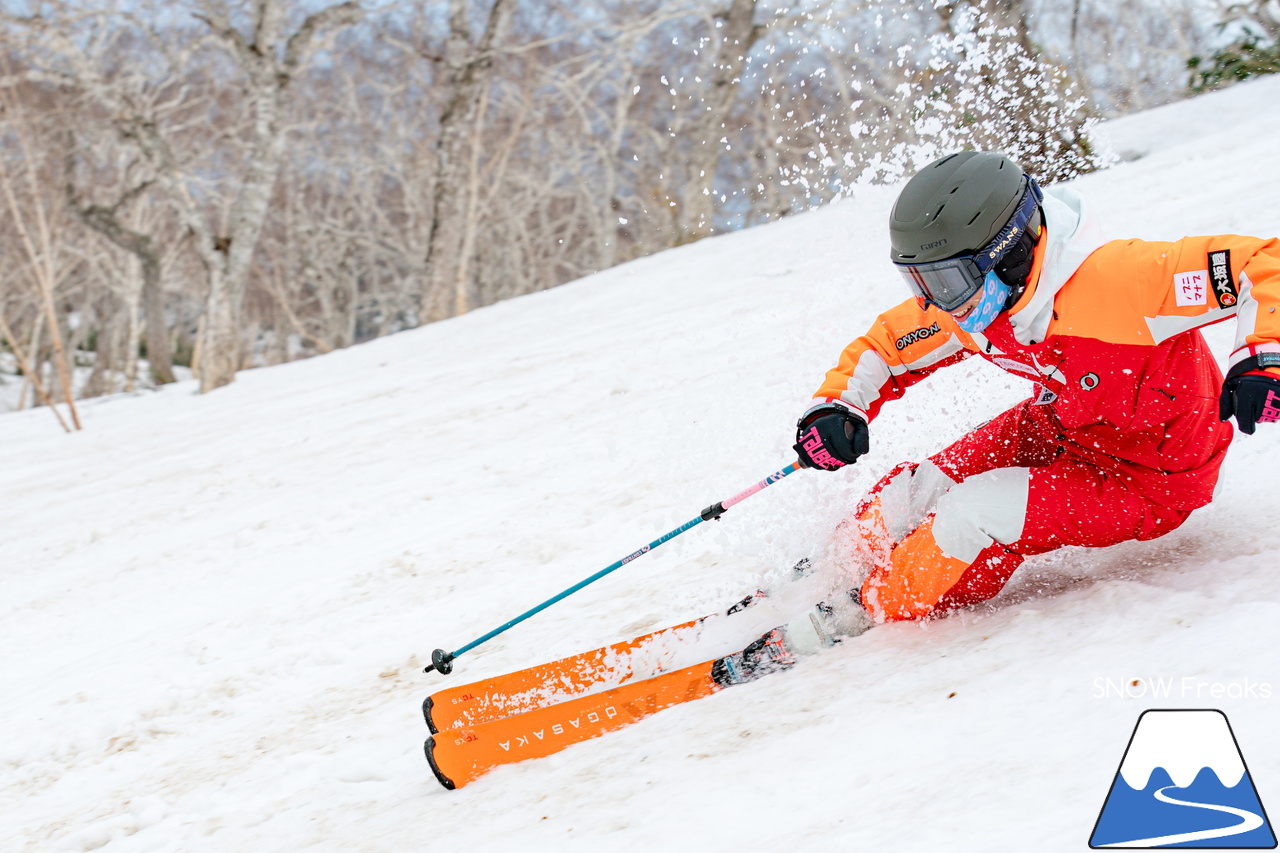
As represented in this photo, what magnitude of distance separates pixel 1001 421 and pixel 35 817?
322cm

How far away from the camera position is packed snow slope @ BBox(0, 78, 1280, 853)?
77.5 inches

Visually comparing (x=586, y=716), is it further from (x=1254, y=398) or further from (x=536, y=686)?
(x=1254, y=398)

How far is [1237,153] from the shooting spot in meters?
7.99

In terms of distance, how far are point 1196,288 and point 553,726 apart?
6.45ft

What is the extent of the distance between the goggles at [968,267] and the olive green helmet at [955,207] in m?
0.02

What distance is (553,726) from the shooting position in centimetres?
266

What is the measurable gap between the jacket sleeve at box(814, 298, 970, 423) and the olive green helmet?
1.42 feet

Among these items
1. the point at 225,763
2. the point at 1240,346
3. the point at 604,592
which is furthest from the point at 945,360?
the point at 225,763

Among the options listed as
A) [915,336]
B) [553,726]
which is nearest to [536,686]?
[553,726]

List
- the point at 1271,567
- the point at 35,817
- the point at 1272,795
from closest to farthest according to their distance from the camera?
1. the point at 1272,795
2. the point at 1271,567
3. the point at 35,817

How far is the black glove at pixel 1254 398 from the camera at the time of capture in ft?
6.77

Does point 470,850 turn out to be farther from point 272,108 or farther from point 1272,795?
point 272,108

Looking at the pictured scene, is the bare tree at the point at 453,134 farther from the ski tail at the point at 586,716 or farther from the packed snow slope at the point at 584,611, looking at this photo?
the ski tail at the point at 586,716

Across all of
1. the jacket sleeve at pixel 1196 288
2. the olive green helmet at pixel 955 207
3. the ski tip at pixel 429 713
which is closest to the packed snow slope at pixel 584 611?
the ski tip at pixel 429 713
